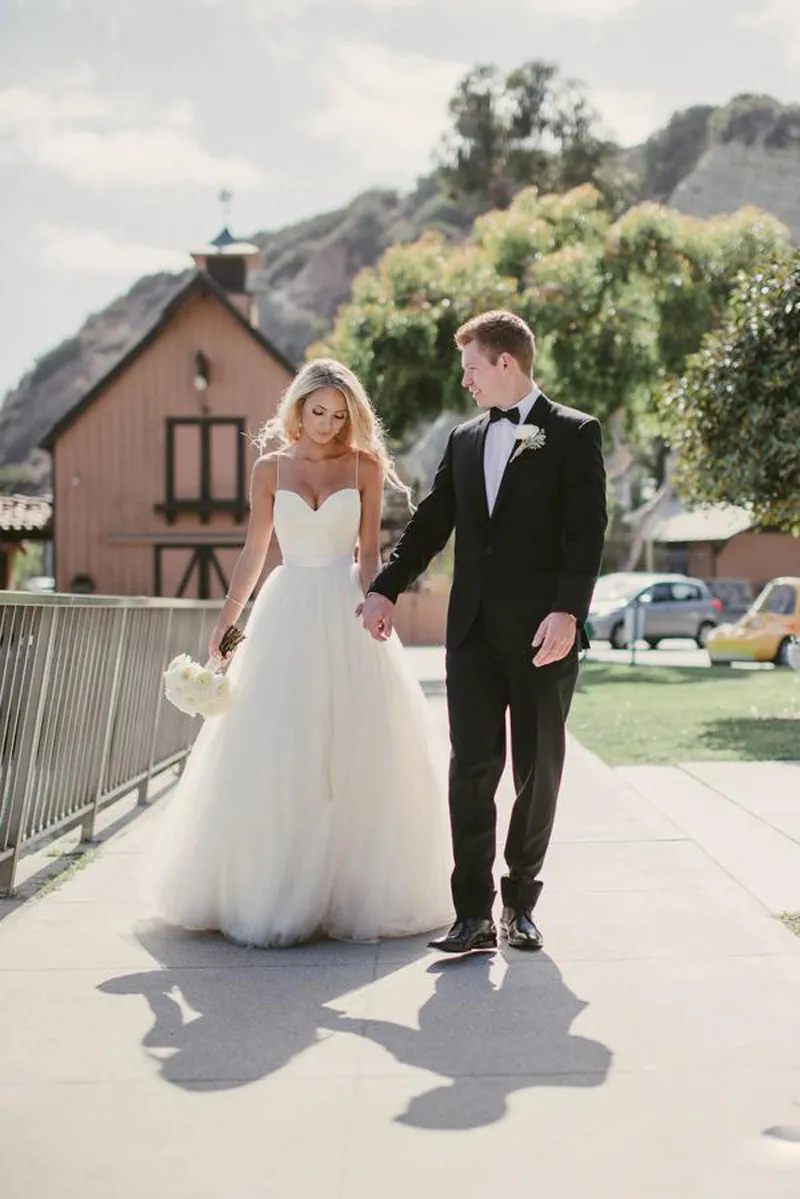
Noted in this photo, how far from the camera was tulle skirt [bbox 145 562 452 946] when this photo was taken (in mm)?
4910

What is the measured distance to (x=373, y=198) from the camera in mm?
132500

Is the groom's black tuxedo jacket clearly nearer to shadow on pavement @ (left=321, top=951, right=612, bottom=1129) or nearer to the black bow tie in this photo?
the black bow tie

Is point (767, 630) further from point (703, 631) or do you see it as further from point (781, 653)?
point (703, 631)

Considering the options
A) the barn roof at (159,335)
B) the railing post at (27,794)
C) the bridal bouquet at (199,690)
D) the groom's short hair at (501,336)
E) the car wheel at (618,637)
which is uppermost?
the barn roof at (159,335)

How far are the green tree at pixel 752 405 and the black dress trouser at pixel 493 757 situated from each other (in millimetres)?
9096

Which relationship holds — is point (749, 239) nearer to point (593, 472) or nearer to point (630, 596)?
point (630, 596)

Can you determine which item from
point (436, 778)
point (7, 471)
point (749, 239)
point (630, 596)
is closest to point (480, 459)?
point (436, 778)

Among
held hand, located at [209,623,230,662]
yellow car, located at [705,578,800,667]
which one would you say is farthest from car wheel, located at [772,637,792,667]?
held hand, located at [209,623,230,662]

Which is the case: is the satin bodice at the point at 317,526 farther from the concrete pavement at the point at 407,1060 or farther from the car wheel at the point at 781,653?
the car wheel at the point at 781,653

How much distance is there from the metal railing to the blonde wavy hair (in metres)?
1.20

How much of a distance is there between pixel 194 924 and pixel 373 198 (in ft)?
437

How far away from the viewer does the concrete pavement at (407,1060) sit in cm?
289

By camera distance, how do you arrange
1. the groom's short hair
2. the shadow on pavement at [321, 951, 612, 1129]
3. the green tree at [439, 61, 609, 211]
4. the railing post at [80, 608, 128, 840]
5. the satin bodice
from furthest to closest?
the green tree at [439, 61, 609, 211] → the railing post at [80, 608, 128, 840] → the satin bodice → the groom's short hair → the shadow on pavement at [321, 951, 612, 1129]

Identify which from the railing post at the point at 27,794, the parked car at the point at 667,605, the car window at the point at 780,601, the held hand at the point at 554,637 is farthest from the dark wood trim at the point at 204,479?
the held hand at the point at 554,637
